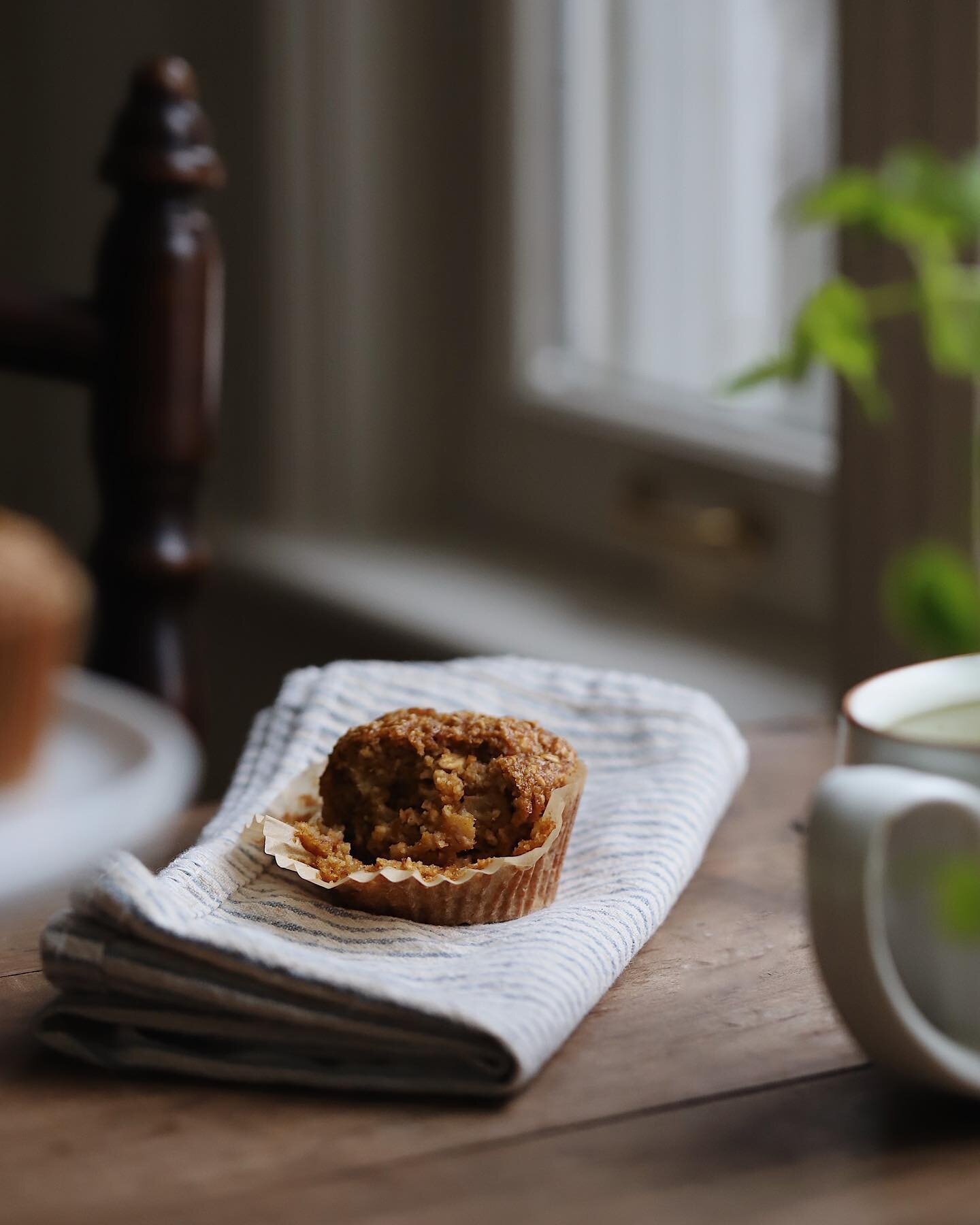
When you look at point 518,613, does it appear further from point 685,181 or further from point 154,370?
point 154,370

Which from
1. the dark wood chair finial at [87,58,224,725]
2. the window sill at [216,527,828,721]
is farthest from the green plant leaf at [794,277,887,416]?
the window sill at [216,527,828,721]

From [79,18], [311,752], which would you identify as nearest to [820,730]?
[311,752]

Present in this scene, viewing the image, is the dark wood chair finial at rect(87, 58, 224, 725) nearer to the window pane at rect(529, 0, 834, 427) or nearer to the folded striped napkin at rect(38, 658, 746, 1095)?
the folded striped napkin at rect(38, 658, 746, 1095)

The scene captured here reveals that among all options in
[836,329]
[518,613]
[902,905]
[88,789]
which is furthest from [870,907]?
[518,613]

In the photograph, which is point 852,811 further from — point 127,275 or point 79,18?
point 79,18

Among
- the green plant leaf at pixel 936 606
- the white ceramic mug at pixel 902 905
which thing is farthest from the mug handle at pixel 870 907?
the green plant leaf at pixel 936 606

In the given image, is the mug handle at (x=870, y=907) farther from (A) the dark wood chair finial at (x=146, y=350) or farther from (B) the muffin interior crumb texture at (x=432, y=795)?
(A) the dark wood chair finial at (x=146, y=350)
